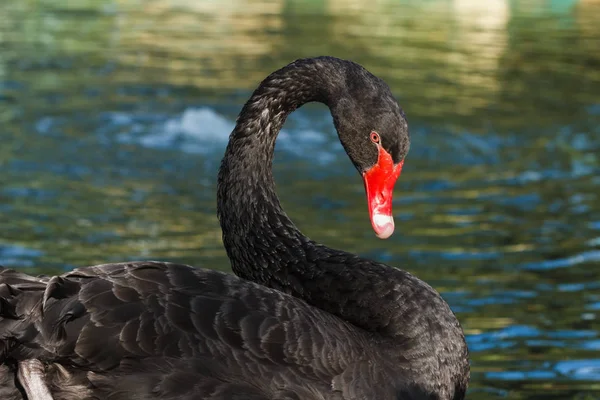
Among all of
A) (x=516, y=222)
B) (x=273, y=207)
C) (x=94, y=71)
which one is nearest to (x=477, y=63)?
(x=94, y=71)

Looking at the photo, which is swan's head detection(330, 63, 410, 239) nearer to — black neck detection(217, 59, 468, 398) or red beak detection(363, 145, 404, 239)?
red beak detection(363, 145, 404, 239)

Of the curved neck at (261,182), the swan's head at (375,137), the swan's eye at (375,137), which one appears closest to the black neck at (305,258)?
the curved neck at (261,182)

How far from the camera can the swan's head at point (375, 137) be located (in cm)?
496

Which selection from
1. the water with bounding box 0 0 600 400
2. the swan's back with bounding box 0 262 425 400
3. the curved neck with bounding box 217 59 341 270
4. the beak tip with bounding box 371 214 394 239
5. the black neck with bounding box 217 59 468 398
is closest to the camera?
the swan's back with bounding box 0 262 425 400

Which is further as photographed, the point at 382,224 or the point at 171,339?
the point at 382,224

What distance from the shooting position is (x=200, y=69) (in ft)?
58.0

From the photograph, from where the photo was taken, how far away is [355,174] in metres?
11.3

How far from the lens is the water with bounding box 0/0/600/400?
7.68 m

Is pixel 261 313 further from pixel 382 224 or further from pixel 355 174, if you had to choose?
pixel 355 174

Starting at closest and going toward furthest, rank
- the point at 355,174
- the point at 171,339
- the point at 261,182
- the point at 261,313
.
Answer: the point at 171,339
the point at 261,313
the point at 261,182
the point at 355,174

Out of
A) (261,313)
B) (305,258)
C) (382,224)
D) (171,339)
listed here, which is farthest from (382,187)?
(171,339)

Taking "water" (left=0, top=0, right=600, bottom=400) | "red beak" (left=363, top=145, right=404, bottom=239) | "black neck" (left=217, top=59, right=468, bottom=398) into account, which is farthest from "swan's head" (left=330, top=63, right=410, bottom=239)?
→ "water" (left=0, top=0, right=600, bottom=400)

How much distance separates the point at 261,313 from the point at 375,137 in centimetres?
115

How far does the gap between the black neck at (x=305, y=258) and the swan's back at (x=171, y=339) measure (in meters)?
0.36
